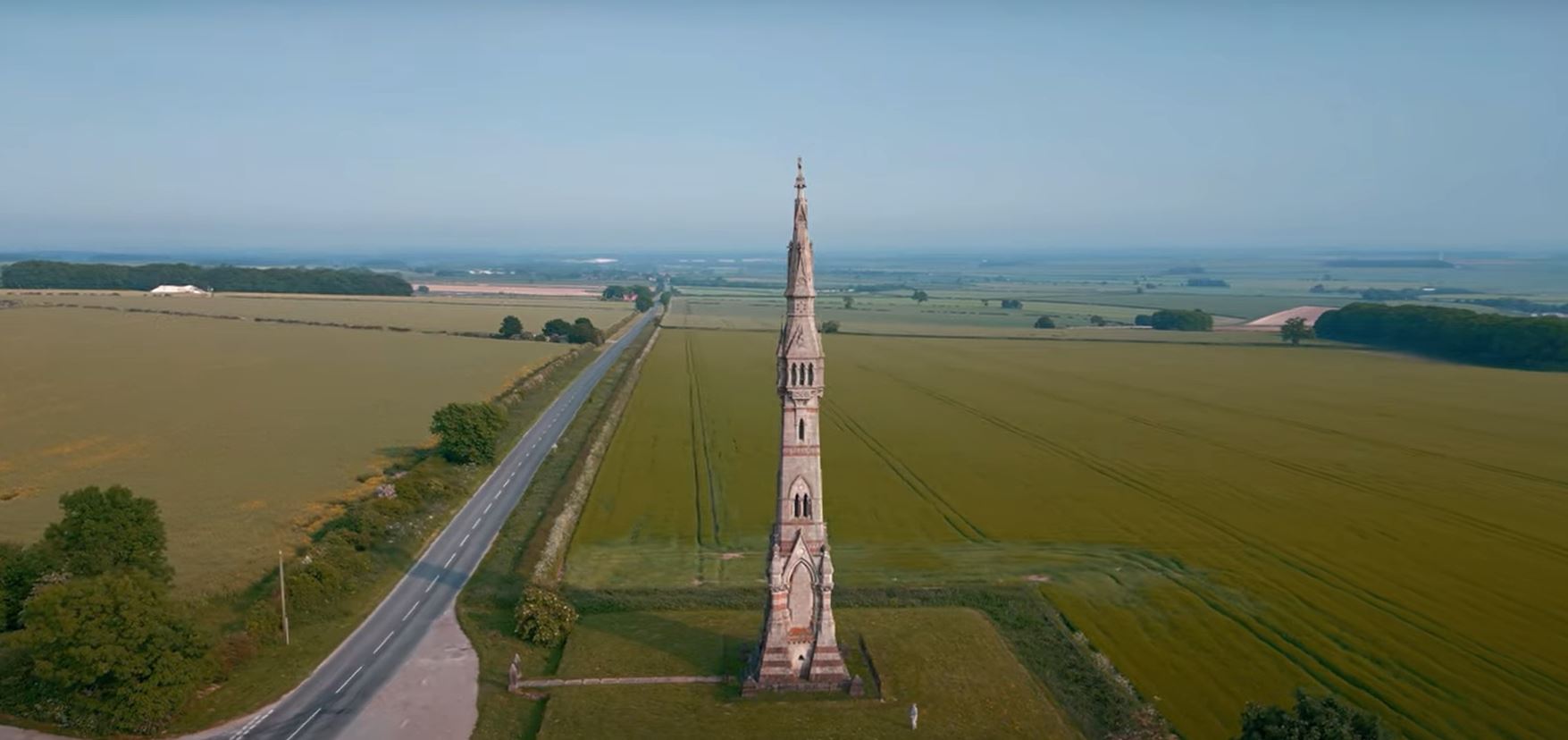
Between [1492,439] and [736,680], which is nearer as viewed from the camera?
[736,680]

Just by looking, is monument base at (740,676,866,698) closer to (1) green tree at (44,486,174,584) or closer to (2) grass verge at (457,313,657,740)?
(2) grass verge at (457,313,657,740)

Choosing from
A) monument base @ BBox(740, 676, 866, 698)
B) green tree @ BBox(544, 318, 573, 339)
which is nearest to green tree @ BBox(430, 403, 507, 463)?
monument base @ BBox(740, 676, 866, 698)

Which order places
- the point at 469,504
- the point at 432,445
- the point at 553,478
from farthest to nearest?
1. the point at 432,445
2. the point at 553,478
3. the point at 469,504

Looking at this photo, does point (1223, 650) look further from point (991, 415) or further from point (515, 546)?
point (991, 415)

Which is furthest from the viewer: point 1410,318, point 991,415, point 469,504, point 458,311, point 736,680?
point 458,311

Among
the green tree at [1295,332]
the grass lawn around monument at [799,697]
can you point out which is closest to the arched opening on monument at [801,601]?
the grass lawn around monument at [799,697]

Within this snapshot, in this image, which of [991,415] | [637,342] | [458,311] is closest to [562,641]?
[991,415]

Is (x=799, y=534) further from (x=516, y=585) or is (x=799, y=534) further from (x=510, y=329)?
(x=510, y=329)

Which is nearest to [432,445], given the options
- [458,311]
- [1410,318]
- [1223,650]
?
[1223,650]
